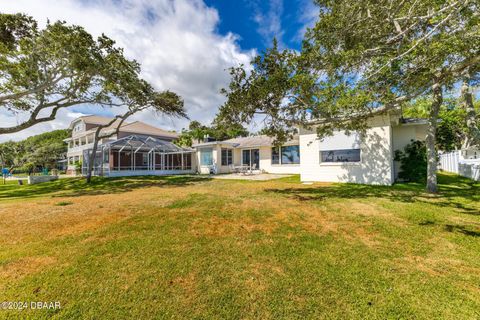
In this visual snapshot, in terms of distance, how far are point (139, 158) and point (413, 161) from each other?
24.5 meters

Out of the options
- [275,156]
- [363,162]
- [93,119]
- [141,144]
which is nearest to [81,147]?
[93,119]

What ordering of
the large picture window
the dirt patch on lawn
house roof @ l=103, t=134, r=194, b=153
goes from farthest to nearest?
house roof @ l=103, t=134, r=194, b=153
the large picture window
the dirt patch on lawn

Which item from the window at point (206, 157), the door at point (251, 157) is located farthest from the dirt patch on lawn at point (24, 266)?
the window at point (206, 157)

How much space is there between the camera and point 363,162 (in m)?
11.5

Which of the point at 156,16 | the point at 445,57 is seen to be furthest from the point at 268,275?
the point at 156,16

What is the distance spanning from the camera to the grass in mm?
2363

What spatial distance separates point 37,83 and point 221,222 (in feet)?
49.5

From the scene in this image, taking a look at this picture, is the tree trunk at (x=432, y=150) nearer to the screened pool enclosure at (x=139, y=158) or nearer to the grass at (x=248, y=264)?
the grass at (x=248, y=264)

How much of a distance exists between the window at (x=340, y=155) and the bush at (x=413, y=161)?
2.40m

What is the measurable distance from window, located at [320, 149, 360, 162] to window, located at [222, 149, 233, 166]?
37.4 ft

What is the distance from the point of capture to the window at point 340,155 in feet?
38.6

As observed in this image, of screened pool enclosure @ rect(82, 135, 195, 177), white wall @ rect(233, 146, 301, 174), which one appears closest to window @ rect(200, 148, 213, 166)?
screened pool enclosure @ rect(82, 135, 195, 177)

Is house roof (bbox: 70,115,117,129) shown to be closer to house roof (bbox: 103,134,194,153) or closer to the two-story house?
the two-story house

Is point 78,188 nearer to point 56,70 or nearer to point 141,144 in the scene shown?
point 56,70
